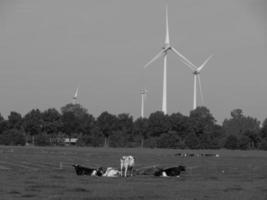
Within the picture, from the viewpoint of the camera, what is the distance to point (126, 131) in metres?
147

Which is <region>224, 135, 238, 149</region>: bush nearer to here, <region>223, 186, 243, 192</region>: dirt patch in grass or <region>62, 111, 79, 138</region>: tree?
<region>62, 111, 79, 138</region>: tree

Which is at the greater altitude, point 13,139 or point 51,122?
point 51,122

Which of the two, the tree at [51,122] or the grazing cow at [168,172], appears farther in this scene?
the tree at [51,122]

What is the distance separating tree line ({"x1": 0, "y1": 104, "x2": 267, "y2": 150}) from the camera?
128 m

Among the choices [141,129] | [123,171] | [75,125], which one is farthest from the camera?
[75,125]

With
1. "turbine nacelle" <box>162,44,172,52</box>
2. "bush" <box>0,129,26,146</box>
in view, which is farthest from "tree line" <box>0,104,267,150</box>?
"turbine nacelle" <box>162,44,172,52</box>

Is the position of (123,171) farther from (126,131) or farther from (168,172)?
(126,131)

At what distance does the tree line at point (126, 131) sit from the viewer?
128000 mm

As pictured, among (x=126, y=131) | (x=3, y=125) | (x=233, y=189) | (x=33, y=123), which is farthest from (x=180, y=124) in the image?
(x=233, y=189)

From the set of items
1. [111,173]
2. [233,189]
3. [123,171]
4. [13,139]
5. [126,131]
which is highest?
[126,131]

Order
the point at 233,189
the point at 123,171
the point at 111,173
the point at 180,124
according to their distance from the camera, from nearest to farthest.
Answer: the point at 233,189 < the point at 111,173 < the point at 123,171 < the point at 180,124

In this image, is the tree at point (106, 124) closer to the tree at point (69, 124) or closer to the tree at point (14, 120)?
the tree at point (69, 124)

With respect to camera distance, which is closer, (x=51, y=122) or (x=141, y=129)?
(x=141, y=129)

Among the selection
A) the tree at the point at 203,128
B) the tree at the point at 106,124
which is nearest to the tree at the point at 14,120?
the tree at the point at 106,124
